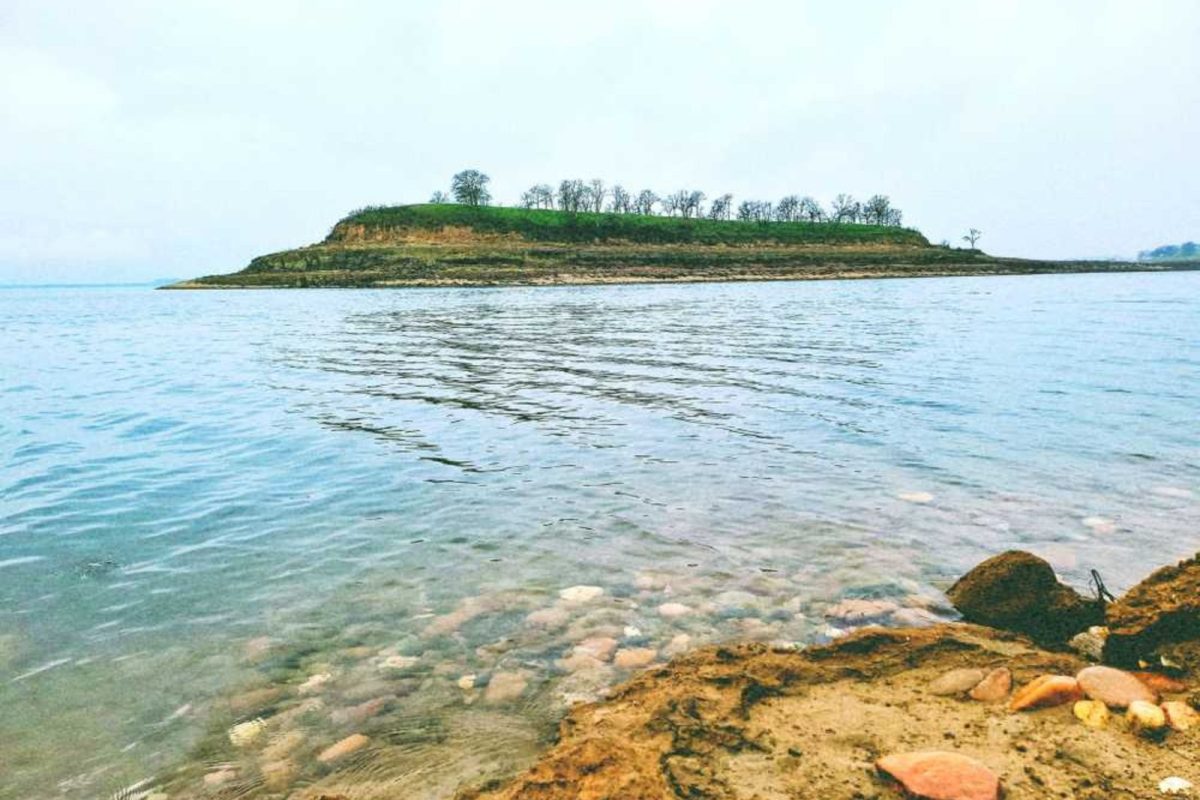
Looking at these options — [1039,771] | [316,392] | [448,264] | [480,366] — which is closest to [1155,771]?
[1039,771]

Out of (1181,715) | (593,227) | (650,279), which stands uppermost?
(593,227)

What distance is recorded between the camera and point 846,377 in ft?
54.2

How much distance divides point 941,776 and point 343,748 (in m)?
3.08

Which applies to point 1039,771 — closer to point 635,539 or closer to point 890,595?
point 890,595

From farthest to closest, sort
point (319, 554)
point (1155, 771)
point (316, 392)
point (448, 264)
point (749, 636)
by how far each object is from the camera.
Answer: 1. point (448, 264)
2. point (316, 392)
3. point (319, 554)
4. point (749, 636)
5. point (1155, 771)

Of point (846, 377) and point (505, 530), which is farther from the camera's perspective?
point (846, 377)

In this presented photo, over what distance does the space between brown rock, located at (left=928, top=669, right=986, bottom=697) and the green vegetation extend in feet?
440

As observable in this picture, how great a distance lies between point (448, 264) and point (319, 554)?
317 feet

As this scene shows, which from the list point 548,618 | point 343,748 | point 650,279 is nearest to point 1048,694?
point 548,618

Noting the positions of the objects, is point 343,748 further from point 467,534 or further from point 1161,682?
point 1161,682

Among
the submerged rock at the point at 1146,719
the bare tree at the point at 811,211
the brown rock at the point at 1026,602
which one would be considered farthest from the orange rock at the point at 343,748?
the bare tree at the point at 811,211

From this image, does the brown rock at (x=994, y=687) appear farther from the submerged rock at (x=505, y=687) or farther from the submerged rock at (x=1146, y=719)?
the submerged rock at (x=505, y=687)

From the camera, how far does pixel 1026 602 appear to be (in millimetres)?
4754

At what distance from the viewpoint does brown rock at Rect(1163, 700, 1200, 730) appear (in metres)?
3.22
